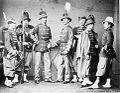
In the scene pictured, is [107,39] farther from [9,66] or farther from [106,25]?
[9,66]

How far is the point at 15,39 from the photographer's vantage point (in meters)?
5.51

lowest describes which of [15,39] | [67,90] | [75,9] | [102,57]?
[67,90]

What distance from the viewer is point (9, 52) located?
544cm

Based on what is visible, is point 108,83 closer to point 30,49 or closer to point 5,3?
point 30,49

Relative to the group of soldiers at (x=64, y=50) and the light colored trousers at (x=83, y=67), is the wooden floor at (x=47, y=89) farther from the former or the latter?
the light colored trousers at (x=83, y=67)

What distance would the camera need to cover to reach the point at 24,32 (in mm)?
5547

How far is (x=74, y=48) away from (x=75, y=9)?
819 mm

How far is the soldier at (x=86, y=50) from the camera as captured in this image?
547cm

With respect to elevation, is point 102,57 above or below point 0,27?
below

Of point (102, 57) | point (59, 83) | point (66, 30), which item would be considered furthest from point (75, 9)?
point (59, 83)

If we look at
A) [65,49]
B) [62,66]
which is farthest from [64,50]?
[62,66]

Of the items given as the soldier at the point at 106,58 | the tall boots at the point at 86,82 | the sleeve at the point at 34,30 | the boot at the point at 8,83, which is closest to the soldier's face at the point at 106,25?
the soldier at the point at 106,58

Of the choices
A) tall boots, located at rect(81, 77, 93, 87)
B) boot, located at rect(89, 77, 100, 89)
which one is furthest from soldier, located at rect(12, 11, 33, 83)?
boot, located at rect(89, 77, 100, 89)

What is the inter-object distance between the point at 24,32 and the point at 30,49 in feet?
1.24
